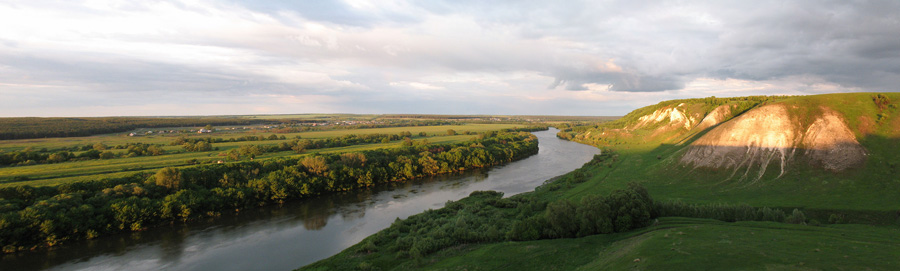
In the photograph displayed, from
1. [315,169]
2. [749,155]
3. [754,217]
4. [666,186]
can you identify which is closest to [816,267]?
[754,217]

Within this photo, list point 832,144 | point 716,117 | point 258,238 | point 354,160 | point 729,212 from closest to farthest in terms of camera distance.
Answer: point 729,212, point 258,238, point 832,144, point 354,160, point 716,117

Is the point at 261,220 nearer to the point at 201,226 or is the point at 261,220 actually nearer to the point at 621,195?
the point at 201,226

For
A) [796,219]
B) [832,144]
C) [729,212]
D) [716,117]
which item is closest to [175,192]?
[729,212]

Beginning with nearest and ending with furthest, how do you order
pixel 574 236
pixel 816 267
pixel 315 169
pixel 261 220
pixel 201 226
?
pixel 816 267 → pixel 574 236 → pixel 201 226 → pixel 261 220 → pixel 315 169

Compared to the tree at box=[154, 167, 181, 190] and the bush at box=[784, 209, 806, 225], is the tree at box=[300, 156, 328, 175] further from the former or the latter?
the bush at box=[784, 209, 806, 225]

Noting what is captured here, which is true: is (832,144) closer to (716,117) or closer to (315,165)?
(716,117)
